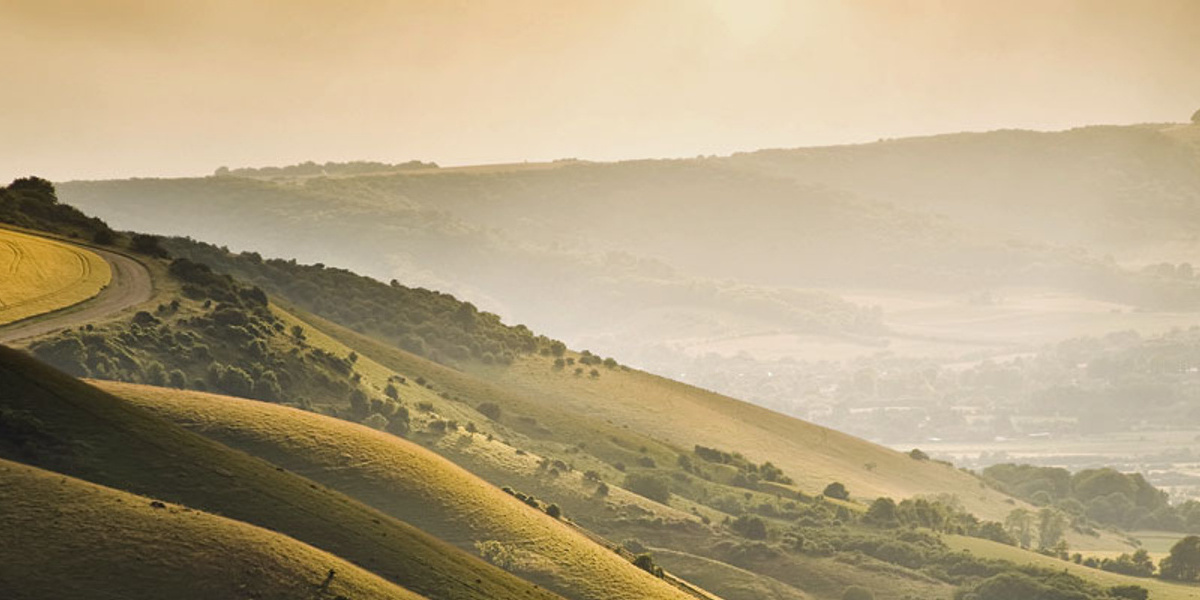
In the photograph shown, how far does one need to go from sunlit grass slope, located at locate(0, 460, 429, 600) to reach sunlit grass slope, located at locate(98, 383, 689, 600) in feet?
104

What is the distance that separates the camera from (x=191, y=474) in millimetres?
78875

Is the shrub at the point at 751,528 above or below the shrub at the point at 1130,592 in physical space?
below

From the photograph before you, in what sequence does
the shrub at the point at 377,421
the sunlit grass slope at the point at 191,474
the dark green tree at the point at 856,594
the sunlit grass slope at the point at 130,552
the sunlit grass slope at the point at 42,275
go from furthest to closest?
1. the dark green tree at the point at 856,594
2. the shrub at the point at 377,421
3. the sunlit grass slope at the point at 42,275
4. the sunlit grass slope at the point at 191,474
5. the sunlit grass slope at the point at 130,552

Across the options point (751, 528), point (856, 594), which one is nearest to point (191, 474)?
point (856, 594)

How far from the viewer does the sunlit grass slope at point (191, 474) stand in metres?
75.5

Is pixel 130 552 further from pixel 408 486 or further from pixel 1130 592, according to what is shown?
pixel 1130 592

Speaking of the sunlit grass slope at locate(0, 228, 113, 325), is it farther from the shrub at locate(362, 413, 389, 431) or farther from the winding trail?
the shrub at locate(362, 413, 389, 431)

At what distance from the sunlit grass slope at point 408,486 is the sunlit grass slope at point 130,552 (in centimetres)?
3165

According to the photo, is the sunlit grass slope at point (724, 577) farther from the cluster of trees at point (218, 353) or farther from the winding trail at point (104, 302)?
the winding trail at point (104, 302)

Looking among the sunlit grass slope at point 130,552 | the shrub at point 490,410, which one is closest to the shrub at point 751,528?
the shrub at point 490,410

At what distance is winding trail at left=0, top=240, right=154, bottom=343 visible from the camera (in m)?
124

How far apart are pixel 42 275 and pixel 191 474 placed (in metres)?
63.0

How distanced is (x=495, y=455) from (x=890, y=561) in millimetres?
45326

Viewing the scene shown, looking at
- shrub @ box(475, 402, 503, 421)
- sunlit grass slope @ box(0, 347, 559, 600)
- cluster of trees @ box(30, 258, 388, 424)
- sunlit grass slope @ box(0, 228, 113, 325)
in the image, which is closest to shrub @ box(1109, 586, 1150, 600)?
shrub @ box(475, 402, 503, 421)
